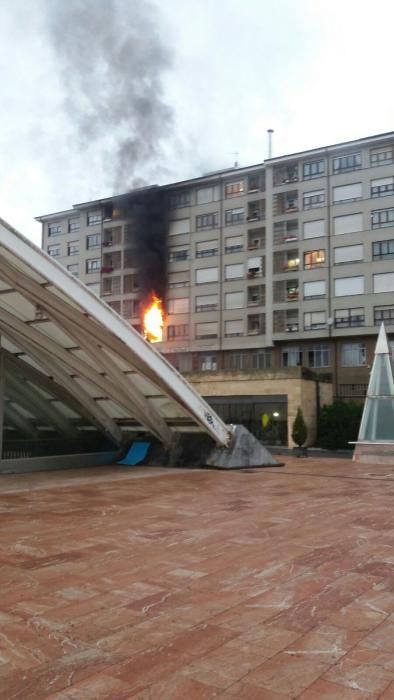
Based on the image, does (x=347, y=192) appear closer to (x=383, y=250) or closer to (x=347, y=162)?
(x=347, y=162)

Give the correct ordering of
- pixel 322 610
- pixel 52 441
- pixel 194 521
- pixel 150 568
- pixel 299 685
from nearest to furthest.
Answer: pixel 299 685, pixel 322 610, pixel 150 568, pixel 194 521, pixel 52 441

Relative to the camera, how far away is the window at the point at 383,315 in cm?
4122

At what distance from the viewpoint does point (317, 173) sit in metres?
45.2

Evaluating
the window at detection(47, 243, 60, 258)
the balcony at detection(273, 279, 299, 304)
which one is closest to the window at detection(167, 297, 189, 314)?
the balcony at detection(273, 279, 299, 304)

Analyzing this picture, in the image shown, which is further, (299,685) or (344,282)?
(344,282)

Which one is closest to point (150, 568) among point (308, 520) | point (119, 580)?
point (119, 580)

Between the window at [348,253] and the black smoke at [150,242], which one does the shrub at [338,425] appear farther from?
the black smoke at [150,242]

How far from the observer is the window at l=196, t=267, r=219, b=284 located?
49.3m

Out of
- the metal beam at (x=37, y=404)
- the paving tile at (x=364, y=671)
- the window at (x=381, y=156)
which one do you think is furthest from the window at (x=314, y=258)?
the paving tile at (x=364, y=671)

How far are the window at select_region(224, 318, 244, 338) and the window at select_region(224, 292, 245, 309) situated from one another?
126 cm

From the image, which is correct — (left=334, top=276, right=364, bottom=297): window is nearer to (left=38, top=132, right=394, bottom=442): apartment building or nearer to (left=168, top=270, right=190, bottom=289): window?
(left=38, top=132, right=394, bottom=442): apartment building

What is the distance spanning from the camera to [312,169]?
45531 mm

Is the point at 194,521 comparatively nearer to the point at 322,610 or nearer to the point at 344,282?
the point at 322,610

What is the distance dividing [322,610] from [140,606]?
1.67m
